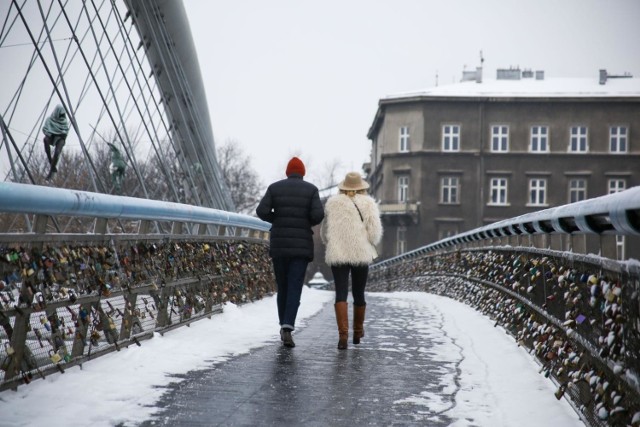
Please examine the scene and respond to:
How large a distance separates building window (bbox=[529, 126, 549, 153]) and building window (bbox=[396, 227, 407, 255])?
31.3 ft

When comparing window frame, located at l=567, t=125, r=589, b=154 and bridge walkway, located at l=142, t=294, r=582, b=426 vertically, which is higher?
window frame, located at l=567, t=125, r=589, b=154

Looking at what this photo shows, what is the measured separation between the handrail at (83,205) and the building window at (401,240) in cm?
5042

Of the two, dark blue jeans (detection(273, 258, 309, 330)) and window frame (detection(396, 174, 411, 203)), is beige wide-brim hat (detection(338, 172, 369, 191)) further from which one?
window frame (detection(396, 174, 411, 203))

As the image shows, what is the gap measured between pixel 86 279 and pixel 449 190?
173 ft

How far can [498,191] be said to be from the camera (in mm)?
57844

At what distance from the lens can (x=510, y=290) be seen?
390 inches

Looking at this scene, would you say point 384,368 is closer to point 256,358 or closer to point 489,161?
point 256,358

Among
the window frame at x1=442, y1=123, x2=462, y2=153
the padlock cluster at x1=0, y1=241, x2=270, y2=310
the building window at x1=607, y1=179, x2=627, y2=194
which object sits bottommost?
the padlock cluster at x1=0, y1=241, x2=270, y2=310

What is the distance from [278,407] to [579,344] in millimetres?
1869

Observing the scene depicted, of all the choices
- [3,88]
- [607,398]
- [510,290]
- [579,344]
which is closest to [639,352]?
[607,398]

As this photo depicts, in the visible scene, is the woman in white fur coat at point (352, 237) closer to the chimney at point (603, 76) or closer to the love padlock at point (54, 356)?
the love padlock at point (54, 356)

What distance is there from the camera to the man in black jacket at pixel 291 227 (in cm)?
929

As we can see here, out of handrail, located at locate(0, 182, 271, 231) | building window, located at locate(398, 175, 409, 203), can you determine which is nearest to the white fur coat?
handrail, located at locate(0, 182, 271, 231)

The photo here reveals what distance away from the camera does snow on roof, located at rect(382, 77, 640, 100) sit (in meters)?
57.6
